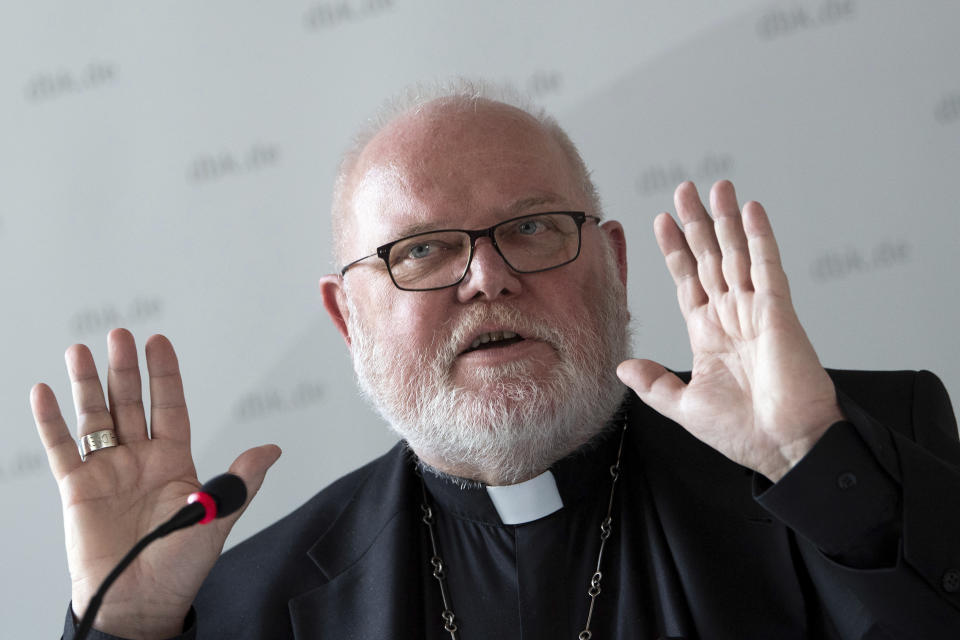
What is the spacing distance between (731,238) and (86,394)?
4.66 feet

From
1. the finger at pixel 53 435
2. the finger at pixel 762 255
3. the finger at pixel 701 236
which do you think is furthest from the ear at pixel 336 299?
the finger at pixel 762 255

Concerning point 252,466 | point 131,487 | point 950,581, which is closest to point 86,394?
point 131,487

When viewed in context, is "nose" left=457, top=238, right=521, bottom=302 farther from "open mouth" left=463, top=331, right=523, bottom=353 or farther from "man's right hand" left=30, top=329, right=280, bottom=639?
"man's right hand" left=30, top=329, right=280, bottom=639

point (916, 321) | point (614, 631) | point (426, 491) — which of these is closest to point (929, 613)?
point (614, 631)

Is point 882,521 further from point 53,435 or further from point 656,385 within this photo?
point 53,435

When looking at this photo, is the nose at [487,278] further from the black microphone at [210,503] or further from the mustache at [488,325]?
the black microphone at [210,503]

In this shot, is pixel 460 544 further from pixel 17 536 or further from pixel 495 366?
pixel 17 536

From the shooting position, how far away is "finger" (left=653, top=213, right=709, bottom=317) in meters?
1.77

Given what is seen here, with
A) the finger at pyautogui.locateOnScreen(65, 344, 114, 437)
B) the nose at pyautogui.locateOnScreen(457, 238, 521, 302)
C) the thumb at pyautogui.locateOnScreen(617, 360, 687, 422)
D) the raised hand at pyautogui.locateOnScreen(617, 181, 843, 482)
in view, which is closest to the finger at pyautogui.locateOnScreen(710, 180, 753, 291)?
the raised hand at pyautogui.locateOnScreen(617, 181, 843, 482)

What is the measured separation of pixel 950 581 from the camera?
57.7 inches

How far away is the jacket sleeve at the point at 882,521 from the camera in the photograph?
4.77 feet

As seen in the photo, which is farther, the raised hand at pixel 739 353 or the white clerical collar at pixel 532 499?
the white clerical collar at pixel 532 499

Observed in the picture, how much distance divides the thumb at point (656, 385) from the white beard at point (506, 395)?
9.2 inches

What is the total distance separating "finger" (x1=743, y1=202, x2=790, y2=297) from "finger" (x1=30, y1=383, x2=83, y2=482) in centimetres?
148
